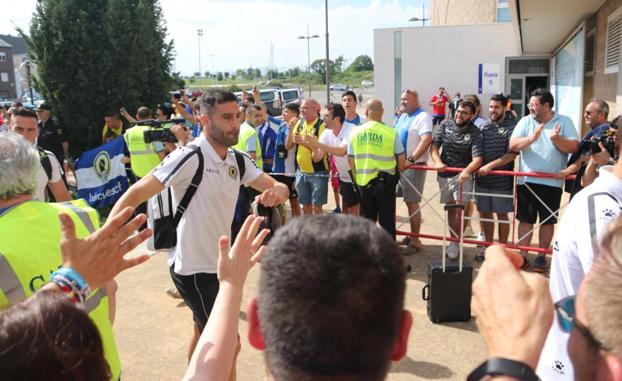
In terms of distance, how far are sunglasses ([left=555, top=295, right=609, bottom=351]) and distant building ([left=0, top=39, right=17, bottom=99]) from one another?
92081 mm

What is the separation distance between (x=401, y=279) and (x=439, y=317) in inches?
164

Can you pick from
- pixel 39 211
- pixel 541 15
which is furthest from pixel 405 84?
pixel 39 211

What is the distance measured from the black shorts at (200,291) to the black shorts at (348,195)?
411cm

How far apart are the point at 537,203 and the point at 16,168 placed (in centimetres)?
597

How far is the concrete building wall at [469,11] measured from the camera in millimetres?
30562

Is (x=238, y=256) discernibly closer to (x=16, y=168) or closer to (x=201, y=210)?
(x=16, y=168)

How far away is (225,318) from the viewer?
5.92ft

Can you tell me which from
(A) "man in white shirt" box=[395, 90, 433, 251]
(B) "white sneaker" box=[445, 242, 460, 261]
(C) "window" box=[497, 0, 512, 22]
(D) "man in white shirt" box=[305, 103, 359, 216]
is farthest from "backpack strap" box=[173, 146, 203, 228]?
(C) "window" box=[497, 0, 512, 22]

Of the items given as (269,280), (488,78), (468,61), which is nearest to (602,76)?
(269,280)

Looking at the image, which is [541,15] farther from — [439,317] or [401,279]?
[401,279]

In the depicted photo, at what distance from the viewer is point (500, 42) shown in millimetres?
24422

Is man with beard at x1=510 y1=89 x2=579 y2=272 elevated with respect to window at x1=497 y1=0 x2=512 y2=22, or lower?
lower

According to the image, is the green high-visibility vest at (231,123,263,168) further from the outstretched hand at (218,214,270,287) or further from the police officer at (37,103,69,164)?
the outstretched hand at (218,214,270,287)

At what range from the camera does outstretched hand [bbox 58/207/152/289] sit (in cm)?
178
